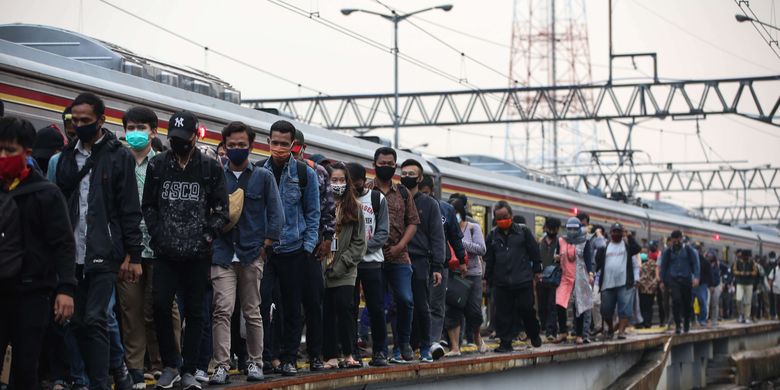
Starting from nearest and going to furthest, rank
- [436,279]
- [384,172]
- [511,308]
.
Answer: [384,172], [436,279], [511,308]

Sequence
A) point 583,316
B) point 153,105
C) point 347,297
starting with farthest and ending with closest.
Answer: point 583,316 < point 153,105 < point 347,297

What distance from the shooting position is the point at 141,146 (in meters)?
9.04

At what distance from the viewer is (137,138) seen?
8.97 m

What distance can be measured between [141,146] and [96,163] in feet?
3.67

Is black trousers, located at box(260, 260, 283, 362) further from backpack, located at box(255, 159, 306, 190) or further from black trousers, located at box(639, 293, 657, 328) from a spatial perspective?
black trousers, located at box(639, 293, 657, 328)

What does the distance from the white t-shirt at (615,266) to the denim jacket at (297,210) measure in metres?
9.19

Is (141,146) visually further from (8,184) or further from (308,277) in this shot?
(8,184)

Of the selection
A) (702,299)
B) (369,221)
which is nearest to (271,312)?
(369,221)

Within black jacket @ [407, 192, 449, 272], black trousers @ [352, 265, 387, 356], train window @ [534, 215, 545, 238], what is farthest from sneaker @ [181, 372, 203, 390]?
train window @ [534, 215, 545, 238]

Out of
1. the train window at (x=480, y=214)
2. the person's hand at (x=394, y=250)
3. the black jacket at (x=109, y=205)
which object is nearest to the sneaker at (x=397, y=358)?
the person's hand at (x=394, y=250)

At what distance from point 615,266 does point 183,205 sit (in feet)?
36.1

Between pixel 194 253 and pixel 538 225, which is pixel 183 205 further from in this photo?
pixel 538 225

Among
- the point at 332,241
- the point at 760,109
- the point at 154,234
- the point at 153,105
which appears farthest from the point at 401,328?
the point at 760,109

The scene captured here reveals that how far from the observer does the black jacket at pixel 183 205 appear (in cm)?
836
